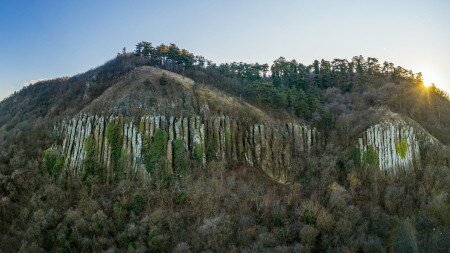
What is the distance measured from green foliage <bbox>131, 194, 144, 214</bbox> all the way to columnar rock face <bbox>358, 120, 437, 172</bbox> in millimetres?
25968

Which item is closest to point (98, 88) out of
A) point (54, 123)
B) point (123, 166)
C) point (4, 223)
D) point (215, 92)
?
point (54, 123)

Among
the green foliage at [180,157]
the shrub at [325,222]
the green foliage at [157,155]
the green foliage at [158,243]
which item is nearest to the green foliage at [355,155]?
the shrub at [325,222]

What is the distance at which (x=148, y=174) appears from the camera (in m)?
39.8

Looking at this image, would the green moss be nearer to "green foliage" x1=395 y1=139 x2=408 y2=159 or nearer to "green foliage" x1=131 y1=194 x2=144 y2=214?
"green foliage" x1=131 y1=194 x2=144 y2=214

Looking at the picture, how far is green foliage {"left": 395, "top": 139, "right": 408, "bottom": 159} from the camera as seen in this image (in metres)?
43.8

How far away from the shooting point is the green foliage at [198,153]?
41938mm

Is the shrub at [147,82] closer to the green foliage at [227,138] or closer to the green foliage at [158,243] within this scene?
the green foliage at [227,138]

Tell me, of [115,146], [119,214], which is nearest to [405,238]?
[119,214]

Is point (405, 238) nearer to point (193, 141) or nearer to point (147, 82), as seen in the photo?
point (193, 141)

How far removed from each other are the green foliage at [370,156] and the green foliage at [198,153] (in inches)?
759

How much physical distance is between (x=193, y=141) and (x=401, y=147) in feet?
80.8

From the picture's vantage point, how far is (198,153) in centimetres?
4231

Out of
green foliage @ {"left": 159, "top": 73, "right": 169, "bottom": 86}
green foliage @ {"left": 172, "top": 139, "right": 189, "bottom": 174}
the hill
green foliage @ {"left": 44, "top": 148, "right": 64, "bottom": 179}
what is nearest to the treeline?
the hill

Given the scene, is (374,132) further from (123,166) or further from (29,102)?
(29,102)
